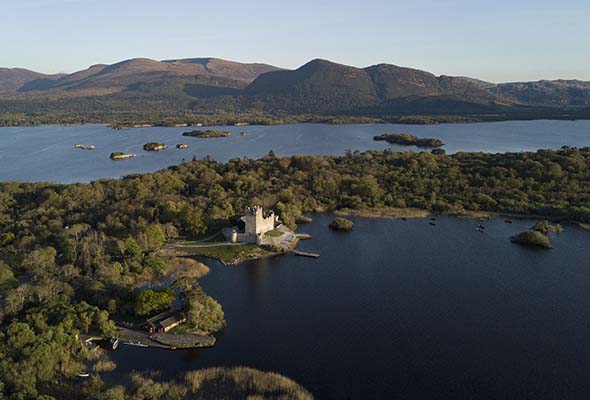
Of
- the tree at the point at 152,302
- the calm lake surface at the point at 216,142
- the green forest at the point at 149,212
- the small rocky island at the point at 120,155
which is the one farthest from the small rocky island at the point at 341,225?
the small rocky island at the point at 120,155

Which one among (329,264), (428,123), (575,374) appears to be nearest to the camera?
(575,374)

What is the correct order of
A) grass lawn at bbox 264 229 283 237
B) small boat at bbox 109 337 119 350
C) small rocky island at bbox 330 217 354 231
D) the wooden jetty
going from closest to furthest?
small boat at bbox 109 337 119 350 → the wooden jetty → grass lawn at bbox 264 229 283 237 → small rocky island at bbox 330 217 354 231

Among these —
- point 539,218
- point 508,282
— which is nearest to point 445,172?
point 539,218

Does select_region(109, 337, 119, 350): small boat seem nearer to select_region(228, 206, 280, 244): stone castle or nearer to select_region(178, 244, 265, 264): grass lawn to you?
select_region(178, 244, 265, 264): grass lawn

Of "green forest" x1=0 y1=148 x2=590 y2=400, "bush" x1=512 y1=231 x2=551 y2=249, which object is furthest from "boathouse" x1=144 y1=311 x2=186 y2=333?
"bush" x1=512 y1=231 x2=551 y2=249

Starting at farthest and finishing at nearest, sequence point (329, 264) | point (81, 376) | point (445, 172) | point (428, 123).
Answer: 1. point (428, 123)
2. point (445, 172)
3. point (329, 264)
4. point (81, 376)

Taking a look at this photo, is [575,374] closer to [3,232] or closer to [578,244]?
[578,244]

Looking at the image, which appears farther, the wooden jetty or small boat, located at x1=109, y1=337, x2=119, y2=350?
the wooden jetty

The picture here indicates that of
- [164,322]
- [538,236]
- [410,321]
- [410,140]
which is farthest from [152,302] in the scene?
A: [410,140]
